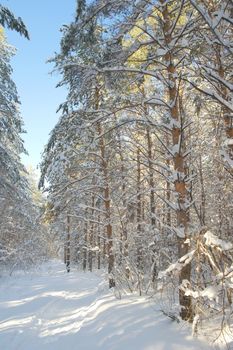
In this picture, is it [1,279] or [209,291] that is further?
[1,279]

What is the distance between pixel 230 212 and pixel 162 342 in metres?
4.73

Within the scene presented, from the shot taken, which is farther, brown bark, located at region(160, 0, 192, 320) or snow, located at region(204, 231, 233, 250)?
brown bark, located at region(160, 0, 192, 320)

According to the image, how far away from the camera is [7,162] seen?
1516 cm

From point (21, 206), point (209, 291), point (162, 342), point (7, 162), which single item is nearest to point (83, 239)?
point (21, 206)

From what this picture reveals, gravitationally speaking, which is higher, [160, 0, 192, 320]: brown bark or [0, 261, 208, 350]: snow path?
[160, 0, 192, 320]: brown bark

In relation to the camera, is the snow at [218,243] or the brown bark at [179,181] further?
the brown bark at [179,181]

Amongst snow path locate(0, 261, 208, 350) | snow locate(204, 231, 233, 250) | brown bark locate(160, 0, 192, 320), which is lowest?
snow path locate(0, 261, 208, 350)

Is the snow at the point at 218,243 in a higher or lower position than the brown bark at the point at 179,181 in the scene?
lower

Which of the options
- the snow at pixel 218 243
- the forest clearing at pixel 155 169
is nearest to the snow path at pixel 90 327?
the forest clearing at pixel 155 169

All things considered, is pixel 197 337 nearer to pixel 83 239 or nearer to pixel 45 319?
pixel 45 319

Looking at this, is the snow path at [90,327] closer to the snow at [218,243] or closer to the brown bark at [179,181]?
the brown bark at [179,181]

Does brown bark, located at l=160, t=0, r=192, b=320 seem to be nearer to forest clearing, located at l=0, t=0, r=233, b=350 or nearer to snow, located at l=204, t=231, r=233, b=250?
forest clearing, located at l=0, t=0, r=233, b=350

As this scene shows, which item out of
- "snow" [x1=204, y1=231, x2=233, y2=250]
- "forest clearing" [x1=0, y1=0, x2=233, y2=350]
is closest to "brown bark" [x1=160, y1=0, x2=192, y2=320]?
"forest clearing" [x1=0, y1=0, x2=233, y2=350]

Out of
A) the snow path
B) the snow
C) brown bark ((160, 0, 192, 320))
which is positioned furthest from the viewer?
brown bark ((160, 0, 192, 320))
